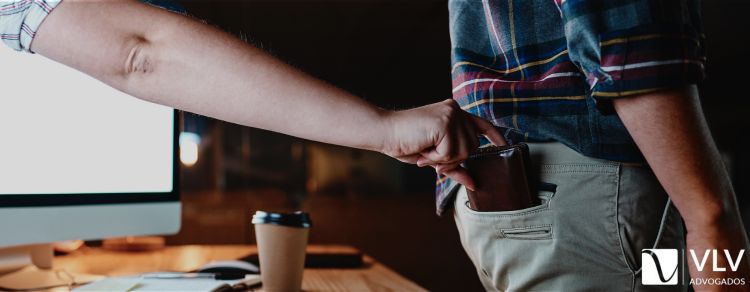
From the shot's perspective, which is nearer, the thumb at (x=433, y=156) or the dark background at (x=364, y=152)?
the thumb at (x=433, y=156)

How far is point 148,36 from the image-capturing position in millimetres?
521

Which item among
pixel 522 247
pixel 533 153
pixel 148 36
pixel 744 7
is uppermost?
pixel 744 7

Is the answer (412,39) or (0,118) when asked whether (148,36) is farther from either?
(412,39)

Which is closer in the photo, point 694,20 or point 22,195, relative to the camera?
point 694,20

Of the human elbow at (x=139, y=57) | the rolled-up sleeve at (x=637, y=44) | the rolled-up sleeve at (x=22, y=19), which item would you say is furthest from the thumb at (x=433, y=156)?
the rolled-up sleeve at (x=22, y=19)

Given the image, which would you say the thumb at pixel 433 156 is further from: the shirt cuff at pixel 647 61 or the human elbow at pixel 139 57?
the human elbow at pixel 139 57

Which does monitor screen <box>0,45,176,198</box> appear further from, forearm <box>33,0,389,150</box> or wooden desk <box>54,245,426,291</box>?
forearm <box>33,0,389,150</box>

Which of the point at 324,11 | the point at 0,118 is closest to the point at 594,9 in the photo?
the point at 0,118

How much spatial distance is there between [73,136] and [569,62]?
2.58 ft

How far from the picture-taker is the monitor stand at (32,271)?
0.91m

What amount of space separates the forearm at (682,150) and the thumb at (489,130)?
14 centimetres

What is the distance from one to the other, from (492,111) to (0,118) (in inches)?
28.2

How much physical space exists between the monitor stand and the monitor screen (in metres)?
0.15

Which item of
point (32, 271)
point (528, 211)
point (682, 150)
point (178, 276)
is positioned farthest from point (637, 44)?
point (32, 271)
